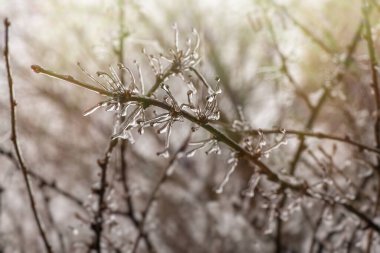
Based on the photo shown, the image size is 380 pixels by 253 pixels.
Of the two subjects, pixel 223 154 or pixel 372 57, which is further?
pixel 223 154

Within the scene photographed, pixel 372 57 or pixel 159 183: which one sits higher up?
pixel 372 57

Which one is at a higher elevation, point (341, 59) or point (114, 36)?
point (341, 59)

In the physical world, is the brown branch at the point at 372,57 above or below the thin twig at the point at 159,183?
above

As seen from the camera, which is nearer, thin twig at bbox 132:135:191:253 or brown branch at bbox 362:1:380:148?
brown branch at bbox 362:1:380:148

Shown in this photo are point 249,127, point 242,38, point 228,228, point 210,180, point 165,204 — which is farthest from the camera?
point 242,38

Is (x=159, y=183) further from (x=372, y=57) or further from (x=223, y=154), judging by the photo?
(x=223, y=154)

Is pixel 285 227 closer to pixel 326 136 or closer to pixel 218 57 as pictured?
pixel 326 136

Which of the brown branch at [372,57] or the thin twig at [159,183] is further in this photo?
the thin twig at [159,183]

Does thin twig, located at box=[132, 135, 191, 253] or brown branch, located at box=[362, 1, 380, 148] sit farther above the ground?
brown branch, located at box=[362, 1, 380, 148]

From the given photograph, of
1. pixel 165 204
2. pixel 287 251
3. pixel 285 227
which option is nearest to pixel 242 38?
pixel 165 204

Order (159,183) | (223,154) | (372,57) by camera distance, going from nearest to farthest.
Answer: (372,57) < (159,183) < (223,154)

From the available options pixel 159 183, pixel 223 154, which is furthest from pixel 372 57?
pixel 223 154
